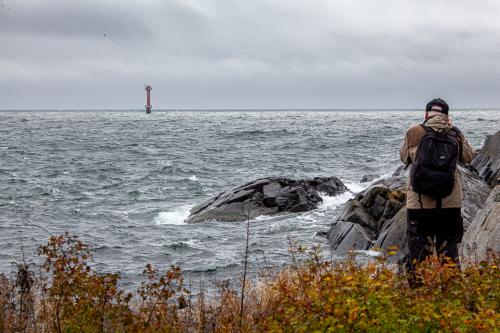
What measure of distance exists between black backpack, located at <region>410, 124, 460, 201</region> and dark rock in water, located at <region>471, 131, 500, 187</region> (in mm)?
12668

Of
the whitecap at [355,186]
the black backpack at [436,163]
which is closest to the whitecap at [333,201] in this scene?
the whitecap at [355,186]

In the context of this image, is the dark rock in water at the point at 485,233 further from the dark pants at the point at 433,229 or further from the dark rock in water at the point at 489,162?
the dark rock in water at the point at 489,162

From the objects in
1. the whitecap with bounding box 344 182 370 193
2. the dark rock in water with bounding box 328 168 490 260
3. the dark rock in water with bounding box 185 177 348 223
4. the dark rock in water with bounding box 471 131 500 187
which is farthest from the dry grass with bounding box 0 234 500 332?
the whitecap with bounding box 344 182 370 193

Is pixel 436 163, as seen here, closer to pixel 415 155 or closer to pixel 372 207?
pixel 415 155

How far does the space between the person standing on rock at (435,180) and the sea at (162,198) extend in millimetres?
1192

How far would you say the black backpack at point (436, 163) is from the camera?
654 centimetres

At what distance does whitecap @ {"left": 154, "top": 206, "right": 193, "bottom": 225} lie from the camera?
19298mm

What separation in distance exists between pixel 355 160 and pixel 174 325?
3124 centimetres

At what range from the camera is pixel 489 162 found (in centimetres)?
2059

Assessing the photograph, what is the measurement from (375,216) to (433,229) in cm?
831

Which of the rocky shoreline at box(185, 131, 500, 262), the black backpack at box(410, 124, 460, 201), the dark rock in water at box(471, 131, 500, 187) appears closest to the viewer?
the black backpack at box(410, 124, 460, 201)

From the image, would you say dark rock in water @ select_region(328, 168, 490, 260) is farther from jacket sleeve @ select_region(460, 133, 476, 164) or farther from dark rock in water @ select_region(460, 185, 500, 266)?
jacket sleeve @ select_region(460, 133, 476, 164)

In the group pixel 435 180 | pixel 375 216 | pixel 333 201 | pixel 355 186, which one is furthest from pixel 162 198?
pixel 435 180

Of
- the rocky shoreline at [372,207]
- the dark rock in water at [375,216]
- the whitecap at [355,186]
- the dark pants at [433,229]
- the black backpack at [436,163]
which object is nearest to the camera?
the black backpack at [436,163]
